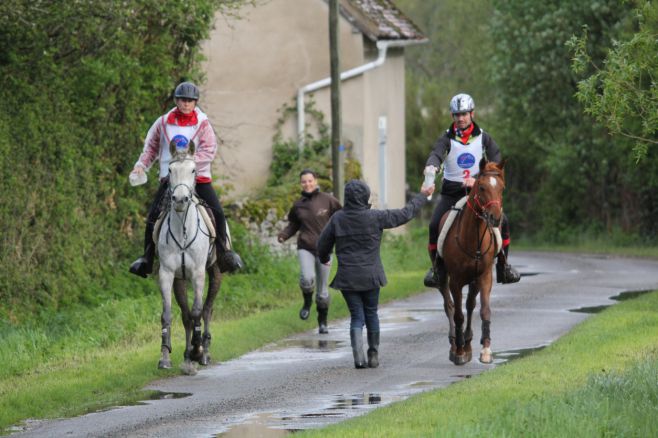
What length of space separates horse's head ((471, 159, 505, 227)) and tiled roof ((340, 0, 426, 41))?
19968mm

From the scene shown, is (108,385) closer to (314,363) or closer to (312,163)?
(314,363)

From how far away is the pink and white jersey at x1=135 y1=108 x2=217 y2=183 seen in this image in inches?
634

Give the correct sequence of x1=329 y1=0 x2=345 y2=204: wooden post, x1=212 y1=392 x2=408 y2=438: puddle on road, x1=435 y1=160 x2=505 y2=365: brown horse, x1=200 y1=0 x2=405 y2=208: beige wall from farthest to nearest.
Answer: x1=200 y1=0 x2=405 y2=208: beige wall < x1=329 y1=0 x2=345 y2=204: wooden post < x1=435 y1=160 x2=505 y2=365: brown horse < x1=212 y1=392 x2=408 y2=438: puddle on road

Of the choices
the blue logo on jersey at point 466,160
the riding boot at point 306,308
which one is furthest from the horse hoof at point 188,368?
the riding boot at point 306,308

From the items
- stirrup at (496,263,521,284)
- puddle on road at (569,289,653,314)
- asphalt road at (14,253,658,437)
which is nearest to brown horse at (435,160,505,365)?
asphalt road at (14,253,658,437)

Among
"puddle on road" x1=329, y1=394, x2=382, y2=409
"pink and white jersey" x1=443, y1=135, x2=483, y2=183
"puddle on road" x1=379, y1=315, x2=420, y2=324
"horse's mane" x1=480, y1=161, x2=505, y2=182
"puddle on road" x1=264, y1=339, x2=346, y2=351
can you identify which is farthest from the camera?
"puddle on road" x1=379, y1=315, x2=420, y2=324

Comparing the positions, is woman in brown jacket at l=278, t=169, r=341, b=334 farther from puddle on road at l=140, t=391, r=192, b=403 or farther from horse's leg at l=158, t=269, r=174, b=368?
puddle on road at l=140, t=391, r=192, b=403

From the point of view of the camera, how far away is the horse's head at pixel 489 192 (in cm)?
1504

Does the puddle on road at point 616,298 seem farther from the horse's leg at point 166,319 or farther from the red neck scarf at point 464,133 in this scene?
the horse's leg at point 166,319

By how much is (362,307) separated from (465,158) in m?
2.05

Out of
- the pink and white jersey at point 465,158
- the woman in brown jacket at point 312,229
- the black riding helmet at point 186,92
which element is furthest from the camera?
the woman in brown jacket at point 312,229

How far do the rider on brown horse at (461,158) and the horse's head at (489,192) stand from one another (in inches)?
16.8

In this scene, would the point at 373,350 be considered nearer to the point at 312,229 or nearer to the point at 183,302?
the point at 183,302

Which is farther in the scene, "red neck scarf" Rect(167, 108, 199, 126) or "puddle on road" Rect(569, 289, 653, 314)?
"puddle on road" Rect(569, 289, 653, 314)
